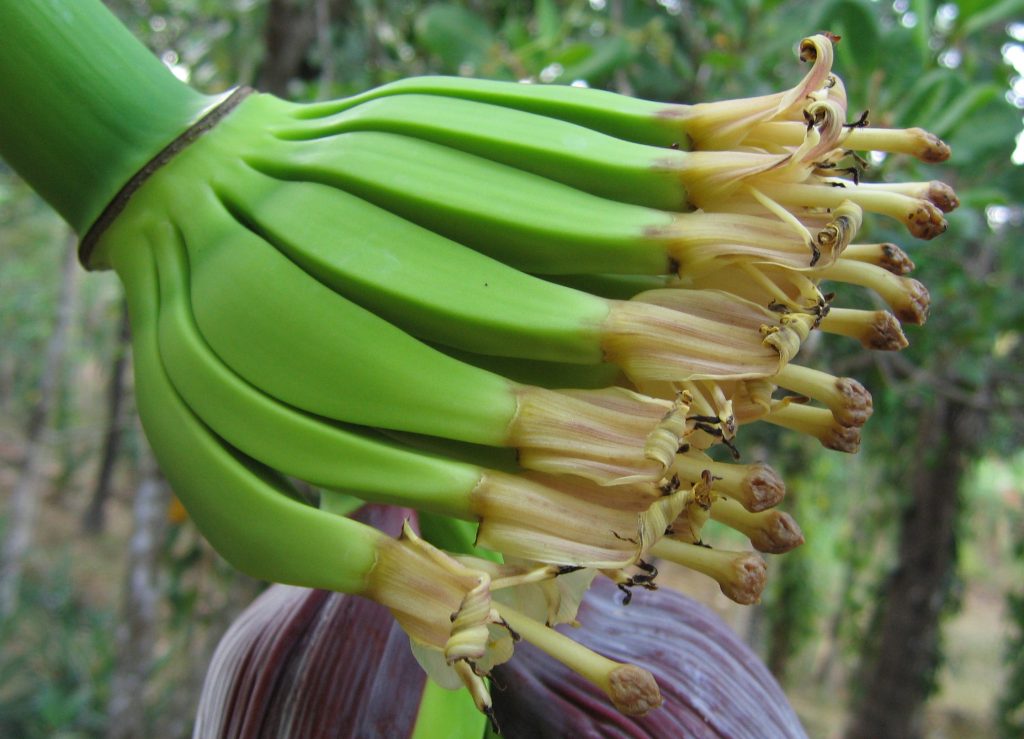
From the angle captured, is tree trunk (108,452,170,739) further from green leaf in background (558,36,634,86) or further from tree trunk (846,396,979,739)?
tree trunk (846,396,979,739)

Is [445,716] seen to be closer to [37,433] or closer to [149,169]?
[149,169]

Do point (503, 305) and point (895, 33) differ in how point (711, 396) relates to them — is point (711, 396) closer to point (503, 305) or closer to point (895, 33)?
point (503, 305)

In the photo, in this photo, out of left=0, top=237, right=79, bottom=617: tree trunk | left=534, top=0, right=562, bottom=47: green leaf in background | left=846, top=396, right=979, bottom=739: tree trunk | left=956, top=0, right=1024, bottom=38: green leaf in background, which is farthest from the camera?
left=0, top=237, right=79, bottom=617: tree trunk

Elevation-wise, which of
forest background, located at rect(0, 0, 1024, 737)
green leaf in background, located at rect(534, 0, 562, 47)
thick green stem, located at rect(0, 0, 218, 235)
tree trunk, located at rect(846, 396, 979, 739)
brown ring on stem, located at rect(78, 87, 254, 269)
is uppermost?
thick green stem, located at rect(0, 0, 218, 235)

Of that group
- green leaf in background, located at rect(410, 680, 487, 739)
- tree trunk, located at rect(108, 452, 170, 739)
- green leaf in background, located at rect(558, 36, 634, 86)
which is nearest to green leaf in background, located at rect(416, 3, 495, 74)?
green leaf in background, located at rect(558, 36, 634, 86)

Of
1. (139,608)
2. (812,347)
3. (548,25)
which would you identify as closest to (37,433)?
(139,608)
